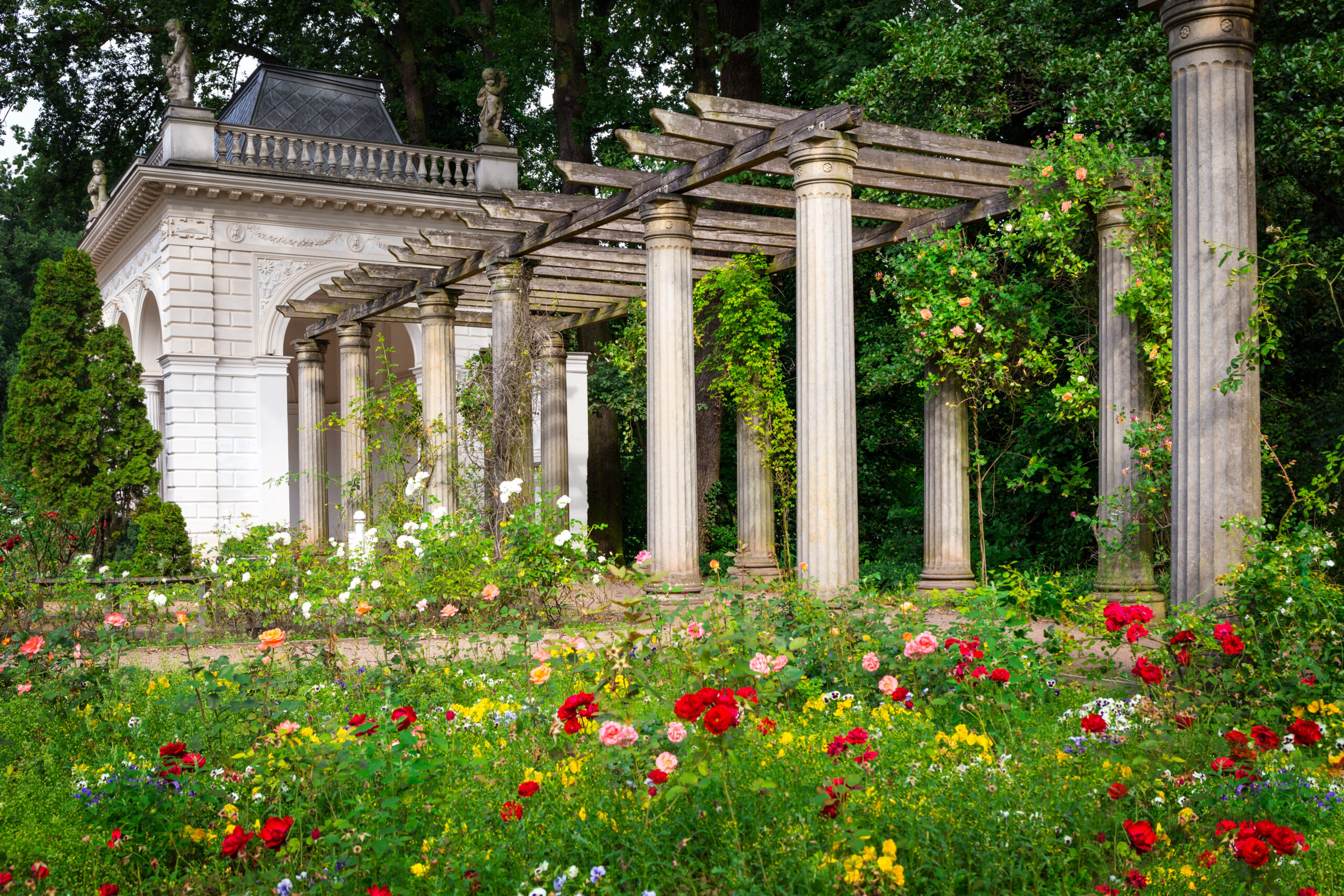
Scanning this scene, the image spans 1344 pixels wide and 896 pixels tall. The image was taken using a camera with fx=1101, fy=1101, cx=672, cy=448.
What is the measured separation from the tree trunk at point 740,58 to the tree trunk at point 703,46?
4.18 feet

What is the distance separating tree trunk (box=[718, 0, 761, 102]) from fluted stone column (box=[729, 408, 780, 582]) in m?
6.54

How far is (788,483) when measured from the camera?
1394 cm

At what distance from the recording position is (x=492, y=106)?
21359 millimetres

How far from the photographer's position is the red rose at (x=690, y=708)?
10.4 feet

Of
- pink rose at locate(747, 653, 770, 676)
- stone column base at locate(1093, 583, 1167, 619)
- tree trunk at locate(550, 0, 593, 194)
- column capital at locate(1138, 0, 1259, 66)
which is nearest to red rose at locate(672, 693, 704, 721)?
pink rose at locate(747, 653, 770, 676)

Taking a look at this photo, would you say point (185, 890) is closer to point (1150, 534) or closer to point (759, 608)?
point (759, 608)

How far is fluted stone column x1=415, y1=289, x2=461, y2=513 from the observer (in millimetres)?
14719

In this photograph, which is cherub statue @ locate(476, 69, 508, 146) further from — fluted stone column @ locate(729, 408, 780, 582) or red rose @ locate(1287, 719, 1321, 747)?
red rose @ locate(1287, 719, 1321, 747)

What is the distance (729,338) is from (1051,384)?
3.72 metres

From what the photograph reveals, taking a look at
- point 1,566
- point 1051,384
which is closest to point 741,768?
point 1,566

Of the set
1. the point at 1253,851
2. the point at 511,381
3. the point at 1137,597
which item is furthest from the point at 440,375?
the point at 1253,851

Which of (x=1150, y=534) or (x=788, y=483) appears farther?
(x=788, y=483)

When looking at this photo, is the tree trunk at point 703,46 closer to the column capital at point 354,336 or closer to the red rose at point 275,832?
the column capital at point 354,336

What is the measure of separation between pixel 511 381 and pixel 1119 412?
6.64 m
